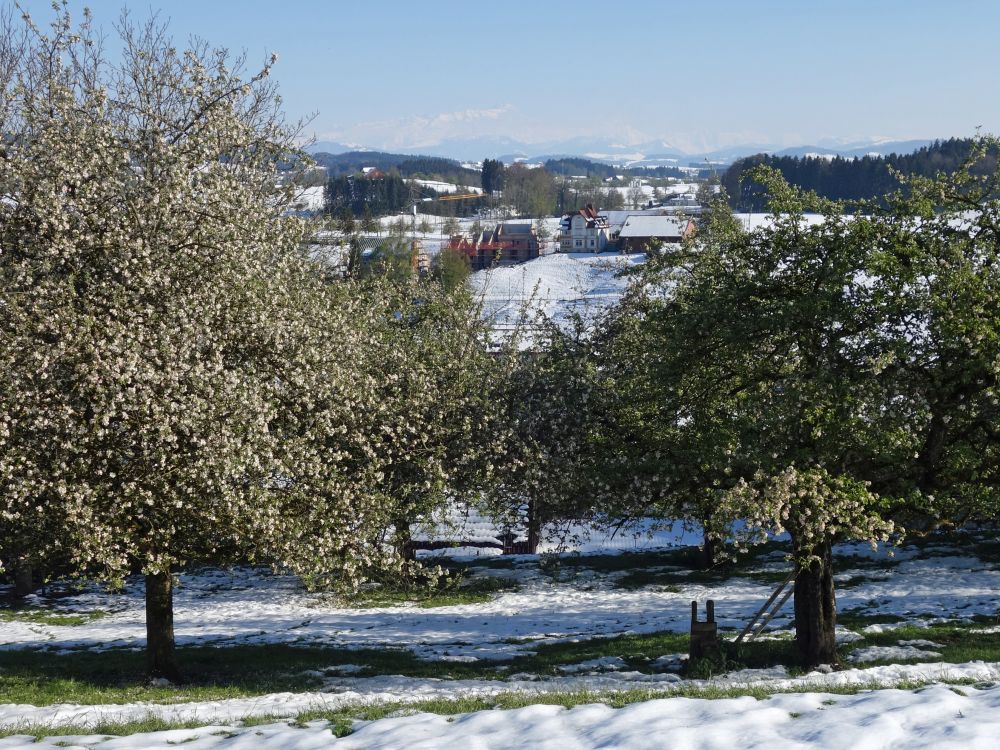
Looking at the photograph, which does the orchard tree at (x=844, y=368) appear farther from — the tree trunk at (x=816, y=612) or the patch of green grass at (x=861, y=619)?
the patch of green grass at (x=861, y=619)

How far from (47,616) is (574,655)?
1903 centimetres

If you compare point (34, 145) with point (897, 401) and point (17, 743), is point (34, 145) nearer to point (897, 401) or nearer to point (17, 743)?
point (17, 743)

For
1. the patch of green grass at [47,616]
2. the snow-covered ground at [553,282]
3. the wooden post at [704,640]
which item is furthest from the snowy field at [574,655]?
the snow-covered ground at [553,282]

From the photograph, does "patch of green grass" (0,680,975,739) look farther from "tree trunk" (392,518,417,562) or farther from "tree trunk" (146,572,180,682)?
"tree trunk" (392,518,417,562)

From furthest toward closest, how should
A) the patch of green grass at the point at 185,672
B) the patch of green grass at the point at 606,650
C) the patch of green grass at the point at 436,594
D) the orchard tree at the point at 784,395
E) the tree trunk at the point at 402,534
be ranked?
the patch of green grass at the point at 436,594 → the tree trunk at the point at 402,534 → the patch of green grass at the point at 606,650 → the patch of green grass at the point at 185,672 → the orchard tree at the point at 784,395

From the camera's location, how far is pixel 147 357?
1698cm

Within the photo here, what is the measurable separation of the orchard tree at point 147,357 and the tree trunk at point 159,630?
47 mm

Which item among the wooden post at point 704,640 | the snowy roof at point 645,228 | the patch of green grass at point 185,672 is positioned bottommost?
the patch of green grass at point 185,672

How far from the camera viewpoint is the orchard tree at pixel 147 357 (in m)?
16.6

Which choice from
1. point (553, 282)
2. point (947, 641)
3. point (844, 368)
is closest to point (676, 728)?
point (844, 368)

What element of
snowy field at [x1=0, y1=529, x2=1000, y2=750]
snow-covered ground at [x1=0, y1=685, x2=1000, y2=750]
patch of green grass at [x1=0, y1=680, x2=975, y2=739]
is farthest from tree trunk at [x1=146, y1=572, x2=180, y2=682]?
snow-covered ground at [x1=0, y1=685, x2=1000, y2=750]

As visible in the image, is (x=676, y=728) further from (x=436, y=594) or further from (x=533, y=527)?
(x=533, y=527)

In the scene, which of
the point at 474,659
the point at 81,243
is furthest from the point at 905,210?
the point at 81,243

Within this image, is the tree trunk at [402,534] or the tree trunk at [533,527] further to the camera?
the tree trunk at [533,527]
